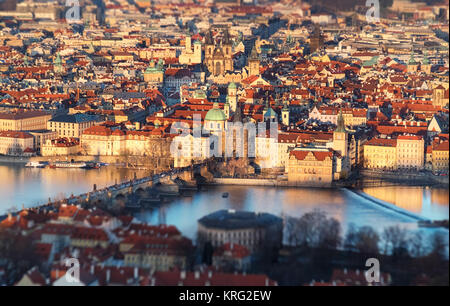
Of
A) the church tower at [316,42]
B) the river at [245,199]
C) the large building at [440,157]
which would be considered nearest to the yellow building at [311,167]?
the river at [245,199]

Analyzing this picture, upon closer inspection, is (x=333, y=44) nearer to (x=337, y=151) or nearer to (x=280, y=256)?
(x=337, y=151)

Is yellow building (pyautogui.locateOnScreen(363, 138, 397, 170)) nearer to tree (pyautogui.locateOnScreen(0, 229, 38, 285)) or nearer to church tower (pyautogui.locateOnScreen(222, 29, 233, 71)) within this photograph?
tree (pyautogui.locateOnScreen(0, 229, 38, 285))

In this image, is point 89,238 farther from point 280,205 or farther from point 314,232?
point 280,205

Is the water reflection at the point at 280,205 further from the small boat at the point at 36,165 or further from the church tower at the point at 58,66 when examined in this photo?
the church tower at the point at 58,66

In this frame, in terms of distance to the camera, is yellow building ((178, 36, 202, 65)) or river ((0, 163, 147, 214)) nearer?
river ((0, 163, 147, 214))

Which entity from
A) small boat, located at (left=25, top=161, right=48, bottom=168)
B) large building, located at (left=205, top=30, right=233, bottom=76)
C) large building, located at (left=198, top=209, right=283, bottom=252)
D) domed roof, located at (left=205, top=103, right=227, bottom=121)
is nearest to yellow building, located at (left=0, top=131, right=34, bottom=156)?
small boat, located at (left=25, top=161, right=48, bottom=168)
